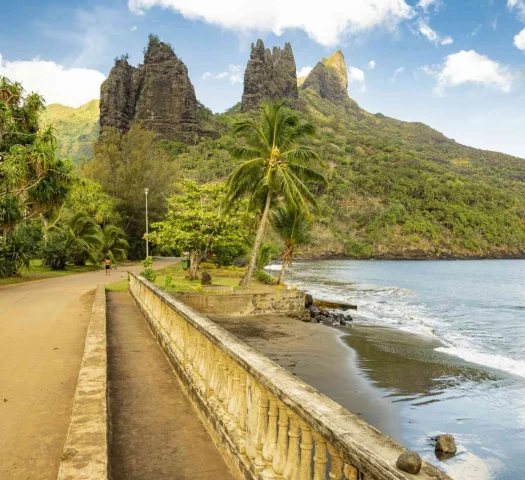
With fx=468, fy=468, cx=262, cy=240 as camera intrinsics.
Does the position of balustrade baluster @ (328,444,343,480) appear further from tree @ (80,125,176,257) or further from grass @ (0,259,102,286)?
tree @ (80,125,176,257)

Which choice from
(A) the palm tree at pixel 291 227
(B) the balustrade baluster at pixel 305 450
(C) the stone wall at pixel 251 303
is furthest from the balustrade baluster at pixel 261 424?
(A) the palm tree at pixel 291 227

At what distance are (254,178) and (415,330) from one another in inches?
426

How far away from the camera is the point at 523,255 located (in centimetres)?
11750

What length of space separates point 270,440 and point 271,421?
0.38 feet

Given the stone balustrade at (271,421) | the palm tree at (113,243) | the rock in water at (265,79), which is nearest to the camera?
the stone balustrade at (271,421)

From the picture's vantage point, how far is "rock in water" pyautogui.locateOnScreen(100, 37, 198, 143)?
10494cm

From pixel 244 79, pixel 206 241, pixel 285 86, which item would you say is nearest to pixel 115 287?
pixel 206 241

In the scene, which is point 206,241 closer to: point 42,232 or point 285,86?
point 42,232

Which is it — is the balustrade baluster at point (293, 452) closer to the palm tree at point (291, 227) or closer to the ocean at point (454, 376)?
the ocean at point (454, 376)

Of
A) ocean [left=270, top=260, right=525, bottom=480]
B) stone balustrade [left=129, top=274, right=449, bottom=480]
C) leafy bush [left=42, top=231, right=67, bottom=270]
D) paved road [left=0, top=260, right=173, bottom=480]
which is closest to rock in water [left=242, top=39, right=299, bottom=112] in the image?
leafy bush [left=42, top=231, right=67, bottom=270]

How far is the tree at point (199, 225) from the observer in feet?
85.2

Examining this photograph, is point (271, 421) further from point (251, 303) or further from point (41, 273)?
point (41, 273)

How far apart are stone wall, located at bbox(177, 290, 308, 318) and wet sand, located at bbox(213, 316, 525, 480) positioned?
5.92 ft

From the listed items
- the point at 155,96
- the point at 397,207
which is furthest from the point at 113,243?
the point at 397,207
